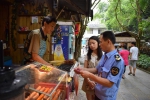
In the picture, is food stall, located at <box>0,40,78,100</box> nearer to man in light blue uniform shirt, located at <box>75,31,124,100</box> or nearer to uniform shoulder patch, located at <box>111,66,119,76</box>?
man in light blue uniform shirt, located at <box>75,31,124,100</box>

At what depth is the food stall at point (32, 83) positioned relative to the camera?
0.81 metres

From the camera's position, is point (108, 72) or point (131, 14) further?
point (131, 14)

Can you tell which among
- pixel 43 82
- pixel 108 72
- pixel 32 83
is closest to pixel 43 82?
pixel 43 82

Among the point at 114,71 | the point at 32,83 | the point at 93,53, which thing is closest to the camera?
the point at 32,83

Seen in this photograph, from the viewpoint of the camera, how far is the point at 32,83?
1.91 metres

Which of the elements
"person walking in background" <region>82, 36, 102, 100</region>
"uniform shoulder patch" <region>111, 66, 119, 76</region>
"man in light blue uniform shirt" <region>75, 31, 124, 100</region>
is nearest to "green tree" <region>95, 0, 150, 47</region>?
"person walking in background" <region>82, 36, 102, 100</region>

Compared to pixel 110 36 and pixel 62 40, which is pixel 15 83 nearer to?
pixel 110 36

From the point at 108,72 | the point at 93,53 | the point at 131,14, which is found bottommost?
the point at 108,72

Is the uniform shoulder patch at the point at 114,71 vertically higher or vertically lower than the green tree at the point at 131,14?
lower

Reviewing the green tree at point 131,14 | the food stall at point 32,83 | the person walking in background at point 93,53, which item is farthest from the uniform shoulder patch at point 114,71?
the green tree at point 131,14

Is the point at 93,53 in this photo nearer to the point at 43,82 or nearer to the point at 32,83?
the point at 43,82

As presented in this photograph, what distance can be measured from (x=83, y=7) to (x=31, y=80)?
4861mm

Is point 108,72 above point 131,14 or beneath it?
beneath

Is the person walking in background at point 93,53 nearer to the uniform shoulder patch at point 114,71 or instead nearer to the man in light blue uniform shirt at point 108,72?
the man in light blue uniform shirt at point 108,72
